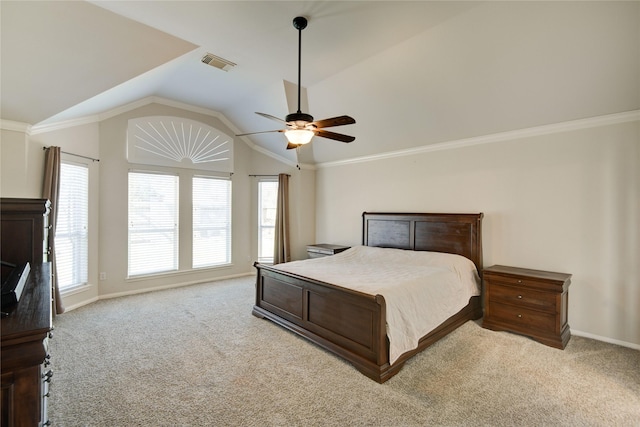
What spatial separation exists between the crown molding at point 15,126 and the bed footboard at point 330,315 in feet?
9.93

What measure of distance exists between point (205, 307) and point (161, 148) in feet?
9.43

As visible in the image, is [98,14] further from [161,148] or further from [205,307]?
[205,307]

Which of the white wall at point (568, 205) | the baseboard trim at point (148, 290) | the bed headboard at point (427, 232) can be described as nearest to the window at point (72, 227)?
the baseboard trim at point (148, 290)

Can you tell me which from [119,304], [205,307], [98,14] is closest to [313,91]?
[98,14]

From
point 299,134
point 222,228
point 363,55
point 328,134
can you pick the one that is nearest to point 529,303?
point 328,134

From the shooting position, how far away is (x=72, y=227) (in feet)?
13.5

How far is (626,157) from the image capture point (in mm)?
3045

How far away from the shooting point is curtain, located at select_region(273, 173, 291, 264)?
5953mm

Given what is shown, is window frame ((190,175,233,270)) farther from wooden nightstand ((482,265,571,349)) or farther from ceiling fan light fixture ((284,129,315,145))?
wooden nightstand ((482,265,571,349))

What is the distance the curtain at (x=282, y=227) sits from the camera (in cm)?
595

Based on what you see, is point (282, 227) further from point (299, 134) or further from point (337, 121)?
point (337, 121)

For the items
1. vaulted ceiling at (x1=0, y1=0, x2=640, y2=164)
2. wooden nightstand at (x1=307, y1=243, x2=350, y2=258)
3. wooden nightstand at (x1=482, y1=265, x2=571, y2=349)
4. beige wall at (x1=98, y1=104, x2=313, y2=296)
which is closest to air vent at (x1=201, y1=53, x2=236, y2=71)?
vaulted ceiling at (x1=0, y1=0, x2=640, y2=164)

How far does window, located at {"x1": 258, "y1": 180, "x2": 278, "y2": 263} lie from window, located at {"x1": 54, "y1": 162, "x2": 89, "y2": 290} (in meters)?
2.94

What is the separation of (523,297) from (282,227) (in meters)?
4.13
